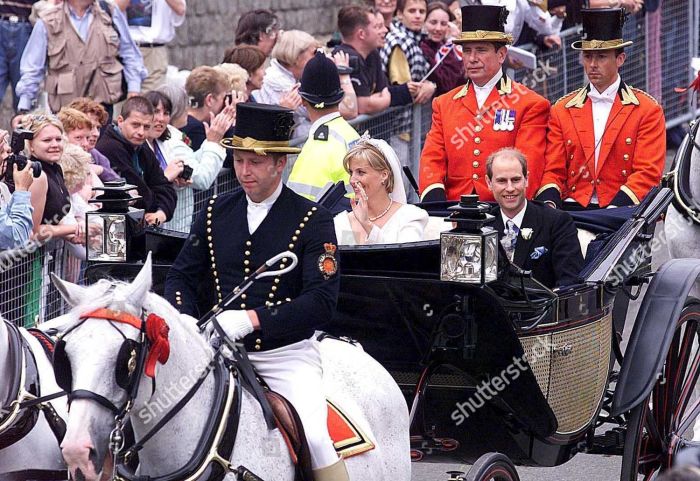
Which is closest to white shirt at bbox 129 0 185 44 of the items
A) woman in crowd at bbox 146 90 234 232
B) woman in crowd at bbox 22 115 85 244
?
woman in crowd at bbox 146 90 234 232

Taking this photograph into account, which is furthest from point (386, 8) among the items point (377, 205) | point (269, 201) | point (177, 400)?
point (177, 400)

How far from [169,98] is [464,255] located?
4.23 metres

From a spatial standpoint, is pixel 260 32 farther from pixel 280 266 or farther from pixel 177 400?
pixel 177 400

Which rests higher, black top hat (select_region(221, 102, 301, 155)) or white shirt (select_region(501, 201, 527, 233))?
black top hat (select_region(221, 102, 301, 155))

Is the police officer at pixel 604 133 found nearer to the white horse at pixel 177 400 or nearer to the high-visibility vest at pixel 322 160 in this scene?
the high-visibility vest at pixel 322 160

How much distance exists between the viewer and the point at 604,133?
799 centimetres

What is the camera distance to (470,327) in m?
5.58

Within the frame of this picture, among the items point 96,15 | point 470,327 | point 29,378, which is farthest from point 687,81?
point 29,378

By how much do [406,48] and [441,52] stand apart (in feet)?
1.15

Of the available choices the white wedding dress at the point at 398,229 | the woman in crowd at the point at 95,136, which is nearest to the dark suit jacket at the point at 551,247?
the white wedding dress at the point at 398,229

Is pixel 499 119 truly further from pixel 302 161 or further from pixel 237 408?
pixel 237 408

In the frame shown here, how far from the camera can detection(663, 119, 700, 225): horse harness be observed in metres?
7.66

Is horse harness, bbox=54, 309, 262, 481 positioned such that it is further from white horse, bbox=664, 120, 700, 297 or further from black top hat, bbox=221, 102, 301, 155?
white horse, bbox=664, 120, 700, 297

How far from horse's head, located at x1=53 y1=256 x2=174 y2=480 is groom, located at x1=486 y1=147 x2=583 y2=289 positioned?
2.48 meters
